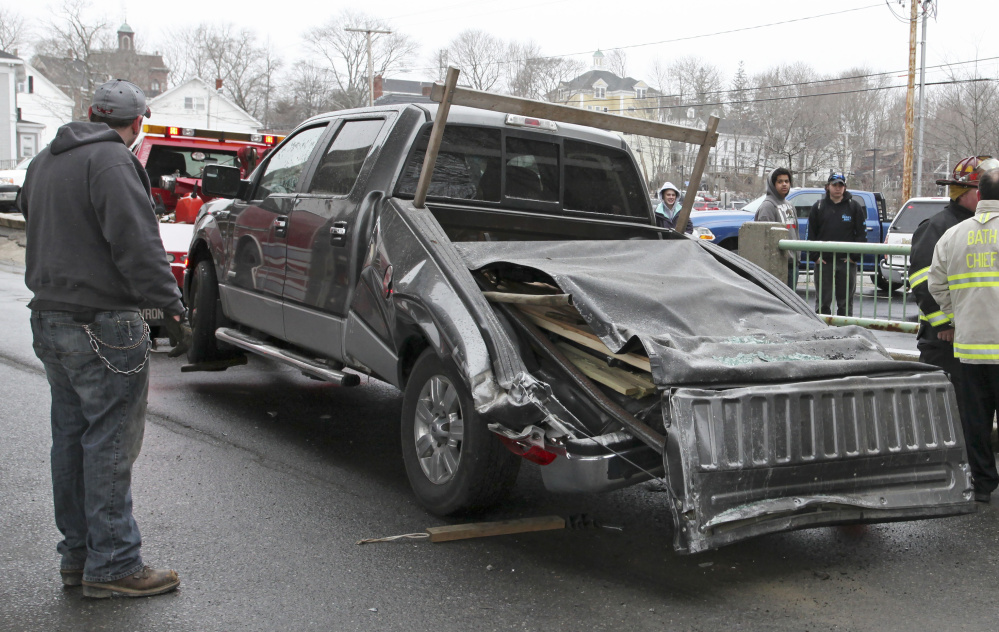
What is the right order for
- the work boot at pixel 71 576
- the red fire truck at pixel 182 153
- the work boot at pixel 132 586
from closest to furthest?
the work boot at pixel 132 586 → the work boot at pixel 71 576 → the red fire truck at pixel 182 153

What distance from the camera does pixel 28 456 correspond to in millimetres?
5516

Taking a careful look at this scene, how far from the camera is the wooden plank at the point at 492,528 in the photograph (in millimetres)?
4270

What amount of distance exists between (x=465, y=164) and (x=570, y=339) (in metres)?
1.66

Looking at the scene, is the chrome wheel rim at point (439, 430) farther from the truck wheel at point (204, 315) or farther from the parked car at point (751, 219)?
the parked car at point (751, 219)

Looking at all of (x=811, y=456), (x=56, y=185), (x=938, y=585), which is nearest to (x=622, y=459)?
(x=811, y=456)

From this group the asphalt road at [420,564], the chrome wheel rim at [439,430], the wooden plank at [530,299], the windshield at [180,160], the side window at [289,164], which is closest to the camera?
the asphalt road at [420,564]

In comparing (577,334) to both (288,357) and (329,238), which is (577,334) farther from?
(288,357)

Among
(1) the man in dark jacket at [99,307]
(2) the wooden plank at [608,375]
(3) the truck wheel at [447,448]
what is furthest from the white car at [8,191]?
(2) the wooden plank at [608,375]

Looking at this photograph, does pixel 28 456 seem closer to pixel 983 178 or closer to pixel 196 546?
pixel 196 546

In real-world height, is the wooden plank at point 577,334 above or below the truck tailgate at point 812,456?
above

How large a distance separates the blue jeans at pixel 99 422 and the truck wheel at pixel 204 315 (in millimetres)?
3514

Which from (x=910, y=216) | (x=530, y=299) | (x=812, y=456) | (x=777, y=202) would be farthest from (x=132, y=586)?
(x=910, y=216)

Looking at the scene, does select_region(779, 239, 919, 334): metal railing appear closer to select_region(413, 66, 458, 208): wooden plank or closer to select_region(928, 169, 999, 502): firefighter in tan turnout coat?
select_region(928, 169, 999, 502): firefighter in tan turnout coat

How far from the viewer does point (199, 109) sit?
265 ft
